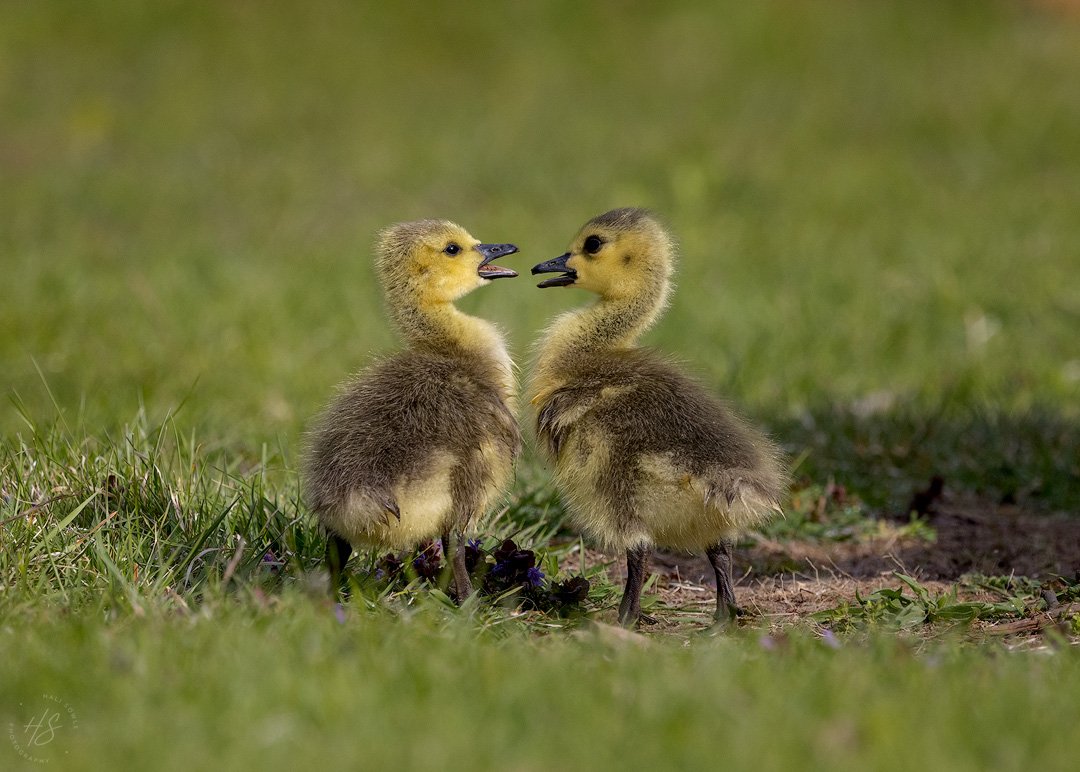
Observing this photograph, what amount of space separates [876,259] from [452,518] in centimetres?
769

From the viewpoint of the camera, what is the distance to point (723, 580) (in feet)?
15.3

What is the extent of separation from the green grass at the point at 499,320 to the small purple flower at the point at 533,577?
6.6 inches

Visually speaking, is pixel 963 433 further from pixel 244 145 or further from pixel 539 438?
pixel 244 145

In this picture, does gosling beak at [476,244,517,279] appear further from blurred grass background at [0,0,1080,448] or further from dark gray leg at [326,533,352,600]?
dark gray leg at [326,533,352,600]

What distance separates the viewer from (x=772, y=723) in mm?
3174

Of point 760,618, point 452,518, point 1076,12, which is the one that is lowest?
point 760,618

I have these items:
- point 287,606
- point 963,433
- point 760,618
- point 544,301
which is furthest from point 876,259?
point 287,606

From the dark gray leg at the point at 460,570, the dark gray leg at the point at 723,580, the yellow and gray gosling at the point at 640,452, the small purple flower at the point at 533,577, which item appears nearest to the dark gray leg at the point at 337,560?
the dark gray leg at the point at 460,570

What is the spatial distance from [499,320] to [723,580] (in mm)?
5070

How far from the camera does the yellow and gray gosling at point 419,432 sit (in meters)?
4.30

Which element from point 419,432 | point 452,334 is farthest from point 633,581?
point 452,334

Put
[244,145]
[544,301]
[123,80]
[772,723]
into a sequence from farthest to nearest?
[123,80] → [244,145] → [544,301] → [772,723]

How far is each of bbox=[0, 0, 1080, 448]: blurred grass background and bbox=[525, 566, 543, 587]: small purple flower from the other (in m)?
1.34

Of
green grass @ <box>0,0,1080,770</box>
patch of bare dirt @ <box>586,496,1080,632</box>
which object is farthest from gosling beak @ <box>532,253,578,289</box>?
patch of bare dirt @ <box>586,496,1080,632</box>
